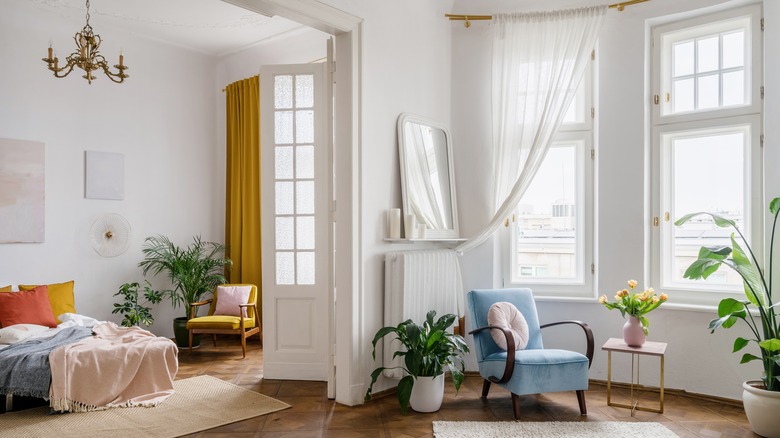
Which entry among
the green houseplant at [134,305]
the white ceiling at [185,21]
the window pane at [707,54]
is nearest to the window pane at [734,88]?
the window pane at [707,54]

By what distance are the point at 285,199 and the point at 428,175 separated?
47.4 inches

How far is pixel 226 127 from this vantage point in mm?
7125

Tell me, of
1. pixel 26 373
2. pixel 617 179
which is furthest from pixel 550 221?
pixel 26 373

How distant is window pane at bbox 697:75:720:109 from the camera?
441cm

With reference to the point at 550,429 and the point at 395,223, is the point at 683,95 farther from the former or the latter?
the point at 550,429

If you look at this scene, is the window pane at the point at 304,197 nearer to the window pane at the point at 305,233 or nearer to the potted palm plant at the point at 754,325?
the window pane at the point at 305,233

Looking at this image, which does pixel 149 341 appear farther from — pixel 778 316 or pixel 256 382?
pixel 778 316

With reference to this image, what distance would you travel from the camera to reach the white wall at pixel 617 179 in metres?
4.25

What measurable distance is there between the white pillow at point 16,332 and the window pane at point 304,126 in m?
2.49

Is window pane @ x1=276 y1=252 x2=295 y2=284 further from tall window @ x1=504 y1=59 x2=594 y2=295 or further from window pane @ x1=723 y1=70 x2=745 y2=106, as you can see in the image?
window pane @ x1=723 y1=70 x2=745 y2=106

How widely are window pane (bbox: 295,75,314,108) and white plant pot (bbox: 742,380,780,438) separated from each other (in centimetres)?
372

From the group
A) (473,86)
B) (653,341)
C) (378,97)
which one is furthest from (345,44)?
(653,341)

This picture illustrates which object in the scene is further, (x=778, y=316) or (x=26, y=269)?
(x=26, y=269)

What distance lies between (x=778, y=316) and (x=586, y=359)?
1.42 m
